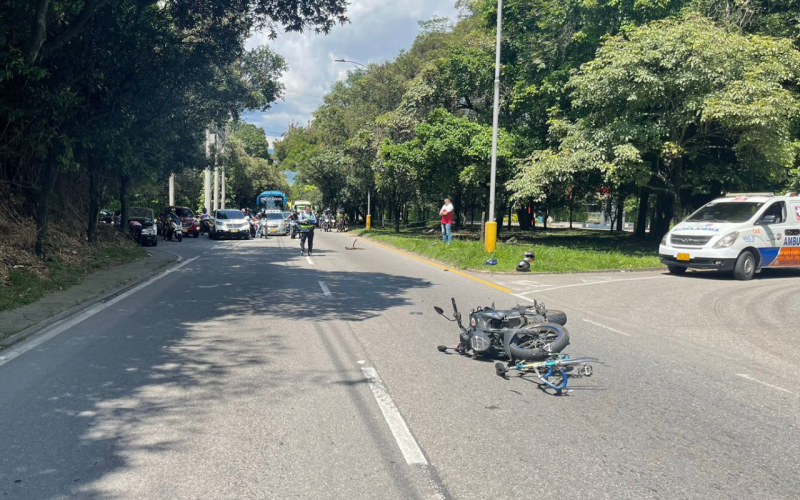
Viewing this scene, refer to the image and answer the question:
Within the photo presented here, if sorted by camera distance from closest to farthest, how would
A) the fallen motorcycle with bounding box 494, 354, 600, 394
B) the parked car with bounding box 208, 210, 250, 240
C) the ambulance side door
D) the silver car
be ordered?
→ 1. the fallen motorcycle with bounding box 494, 354, 600, 394
2. the ambulance side door
3. the parked car with bounding box 208, 210, 250, 240
4. the silver car

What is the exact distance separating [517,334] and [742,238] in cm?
1116

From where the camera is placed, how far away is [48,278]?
12227mm

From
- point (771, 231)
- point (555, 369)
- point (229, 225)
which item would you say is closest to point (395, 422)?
point (555, 369)

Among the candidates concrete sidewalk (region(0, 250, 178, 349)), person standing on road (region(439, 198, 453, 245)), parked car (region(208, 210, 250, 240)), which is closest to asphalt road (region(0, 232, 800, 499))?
concrete sidewalk (region(0, 250, 178, 349))

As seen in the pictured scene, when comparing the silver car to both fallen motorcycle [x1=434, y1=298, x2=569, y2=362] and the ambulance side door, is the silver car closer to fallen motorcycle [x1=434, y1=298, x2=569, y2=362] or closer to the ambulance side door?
the ambulance side door

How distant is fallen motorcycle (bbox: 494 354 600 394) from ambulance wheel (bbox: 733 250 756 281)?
428 inches

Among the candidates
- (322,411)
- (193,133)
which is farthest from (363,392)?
(193,133)

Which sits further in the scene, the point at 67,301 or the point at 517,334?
the point at 67,301

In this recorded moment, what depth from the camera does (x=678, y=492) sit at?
3658 mm

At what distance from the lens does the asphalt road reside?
378cm

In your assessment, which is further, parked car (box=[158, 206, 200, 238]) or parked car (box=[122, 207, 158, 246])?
parked car (box=[158, 206, 200, 238])

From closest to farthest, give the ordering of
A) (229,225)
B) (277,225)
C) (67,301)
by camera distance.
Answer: (67,301) < (229,225) < (277,225)

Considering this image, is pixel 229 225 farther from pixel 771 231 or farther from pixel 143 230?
pixel 771 231

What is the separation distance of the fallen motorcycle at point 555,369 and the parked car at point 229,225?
30032 millimetres
